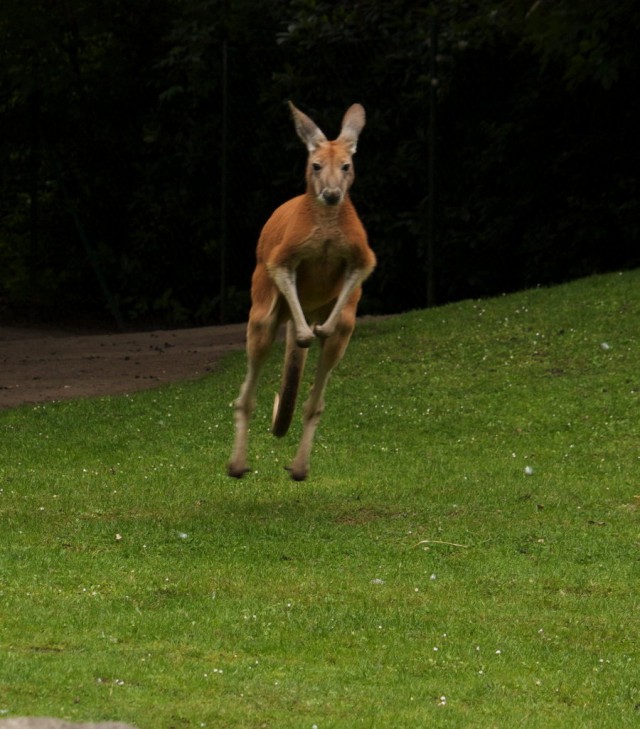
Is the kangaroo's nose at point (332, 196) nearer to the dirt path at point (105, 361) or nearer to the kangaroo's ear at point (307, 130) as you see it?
the kangaroo's ear at point (307, 130)

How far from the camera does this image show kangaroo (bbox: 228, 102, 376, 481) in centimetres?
787

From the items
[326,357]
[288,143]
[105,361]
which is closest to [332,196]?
[326,357]

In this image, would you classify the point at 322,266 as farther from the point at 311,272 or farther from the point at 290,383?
the point at 290,383

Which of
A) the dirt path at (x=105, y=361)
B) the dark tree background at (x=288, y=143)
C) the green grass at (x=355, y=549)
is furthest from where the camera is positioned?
the dark tree background at (x=288, y=143)

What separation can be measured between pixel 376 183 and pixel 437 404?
587 centimetres

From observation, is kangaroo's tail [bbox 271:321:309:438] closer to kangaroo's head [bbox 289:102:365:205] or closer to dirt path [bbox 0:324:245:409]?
kangaroo's head [bbox 289:102:365:205]

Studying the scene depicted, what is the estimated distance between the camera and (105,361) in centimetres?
1508

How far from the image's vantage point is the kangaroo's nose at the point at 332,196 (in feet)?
25.0

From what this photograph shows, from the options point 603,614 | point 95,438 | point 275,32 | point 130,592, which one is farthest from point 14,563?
point 275,32

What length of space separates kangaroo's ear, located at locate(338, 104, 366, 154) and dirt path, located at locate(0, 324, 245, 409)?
565 cm

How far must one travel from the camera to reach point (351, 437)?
11.3m

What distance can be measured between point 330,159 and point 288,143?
10.3m

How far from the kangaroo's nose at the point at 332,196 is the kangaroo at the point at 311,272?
0.13 ft

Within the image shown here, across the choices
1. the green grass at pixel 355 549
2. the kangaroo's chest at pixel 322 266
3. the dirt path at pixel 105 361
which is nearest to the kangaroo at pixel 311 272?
the kangaroo's chest at pixel 322 266
